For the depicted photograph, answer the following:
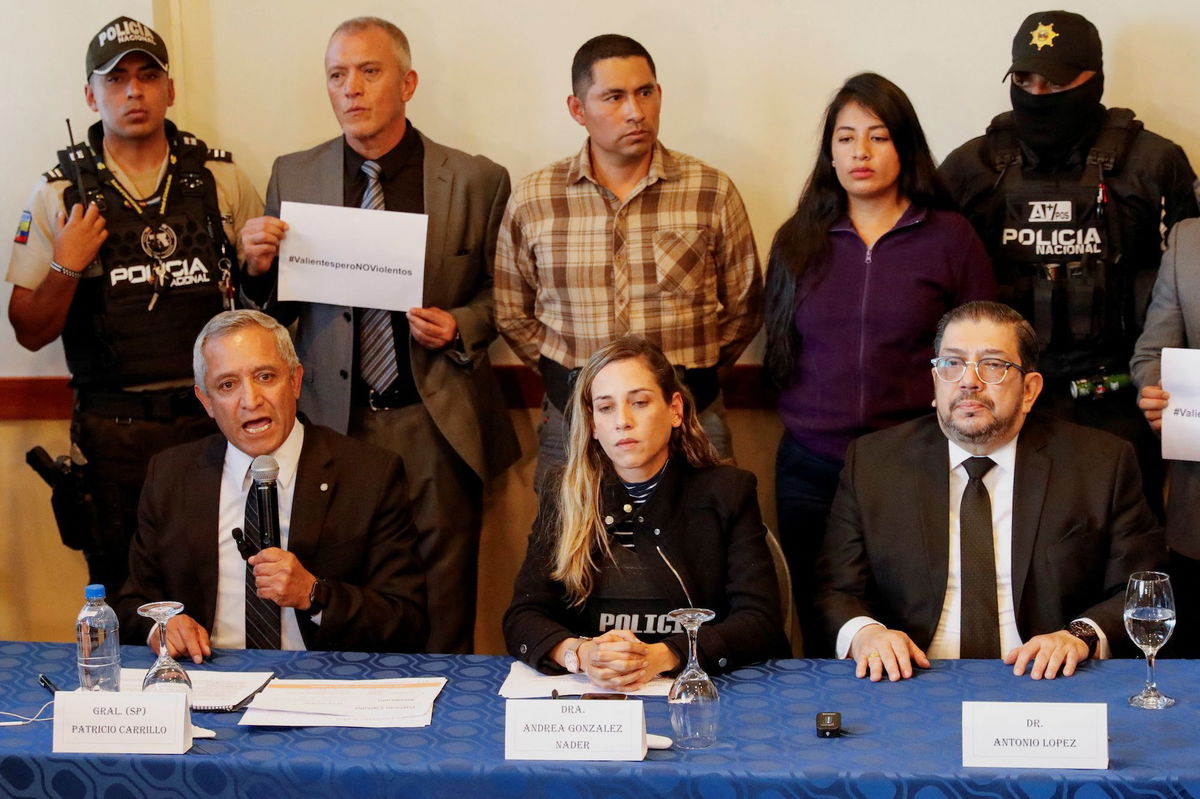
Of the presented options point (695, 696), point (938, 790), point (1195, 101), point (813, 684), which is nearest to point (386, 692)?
point (695, 696)

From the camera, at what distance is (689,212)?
3953 mm

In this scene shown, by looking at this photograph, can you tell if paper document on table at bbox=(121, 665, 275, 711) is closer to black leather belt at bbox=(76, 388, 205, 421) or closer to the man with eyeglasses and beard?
the man with eyeglasses and beard

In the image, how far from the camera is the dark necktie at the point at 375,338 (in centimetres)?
412

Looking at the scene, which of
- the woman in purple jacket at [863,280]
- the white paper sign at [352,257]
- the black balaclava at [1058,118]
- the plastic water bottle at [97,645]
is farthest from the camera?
the white paper sign at [352,257]

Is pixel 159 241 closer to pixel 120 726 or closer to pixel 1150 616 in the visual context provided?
pixel 120 726

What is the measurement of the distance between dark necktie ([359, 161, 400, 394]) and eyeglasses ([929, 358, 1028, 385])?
180 cm

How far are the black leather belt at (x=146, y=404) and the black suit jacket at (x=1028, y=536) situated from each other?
7.01 ft

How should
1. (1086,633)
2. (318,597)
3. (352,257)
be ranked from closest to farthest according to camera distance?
1. (1086,633)
2. (318,597)
3. (352,257)

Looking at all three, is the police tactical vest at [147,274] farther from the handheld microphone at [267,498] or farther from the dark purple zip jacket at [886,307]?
the dark purple zip jacket at [886,307]

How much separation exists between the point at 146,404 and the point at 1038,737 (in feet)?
9.69

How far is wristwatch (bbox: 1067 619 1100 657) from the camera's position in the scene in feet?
8.85

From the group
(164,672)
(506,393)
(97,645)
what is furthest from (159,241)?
(164,672)

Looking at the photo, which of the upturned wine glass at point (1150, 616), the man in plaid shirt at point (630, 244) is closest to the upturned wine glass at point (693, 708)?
the upturned wine glass at point (1150, 616)

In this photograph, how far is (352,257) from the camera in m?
3.96
